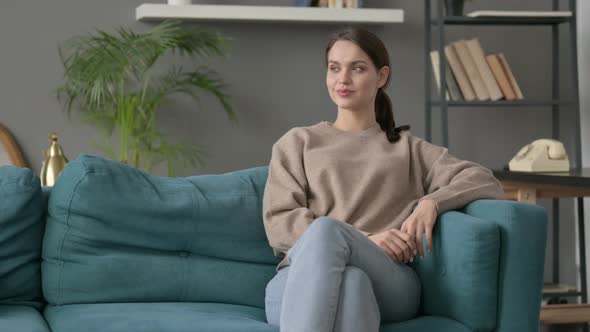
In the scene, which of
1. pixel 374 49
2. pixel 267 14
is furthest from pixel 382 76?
pixel 267 14

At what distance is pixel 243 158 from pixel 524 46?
1.49 meters

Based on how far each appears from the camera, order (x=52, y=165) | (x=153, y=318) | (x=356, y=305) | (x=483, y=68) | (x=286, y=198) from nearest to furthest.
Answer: (x=356, y=305) < (x=153, y=318) < (x=286, y=198) < (x=52, y=165) < (x=483, y=68)

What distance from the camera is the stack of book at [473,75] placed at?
434 cm

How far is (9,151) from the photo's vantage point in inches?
160

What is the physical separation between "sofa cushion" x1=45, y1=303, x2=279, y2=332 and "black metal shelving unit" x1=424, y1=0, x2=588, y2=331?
2.01m

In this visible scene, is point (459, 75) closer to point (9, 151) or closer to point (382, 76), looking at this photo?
point (382, 76)

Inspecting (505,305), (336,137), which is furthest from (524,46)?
(505,305)

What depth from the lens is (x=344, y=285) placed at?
2.14 meters

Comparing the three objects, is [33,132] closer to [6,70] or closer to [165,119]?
[6,70]

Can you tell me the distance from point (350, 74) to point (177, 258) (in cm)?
69

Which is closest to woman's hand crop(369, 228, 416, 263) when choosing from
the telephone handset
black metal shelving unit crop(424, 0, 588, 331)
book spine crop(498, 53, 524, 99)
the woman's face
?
the woman's face

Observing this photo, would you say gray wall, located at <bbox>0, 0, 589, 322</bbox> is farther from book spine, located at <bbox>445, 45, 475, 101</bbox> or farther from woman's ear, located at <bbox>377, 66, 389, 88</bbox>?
woman's ear, located at <bbox>377, 66, 389, 88</bbox>

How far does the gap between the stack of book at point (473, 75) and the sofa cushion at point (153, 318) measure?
2.10 metres

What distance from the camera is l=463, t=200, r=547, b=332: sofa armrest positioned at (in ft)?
7.77
